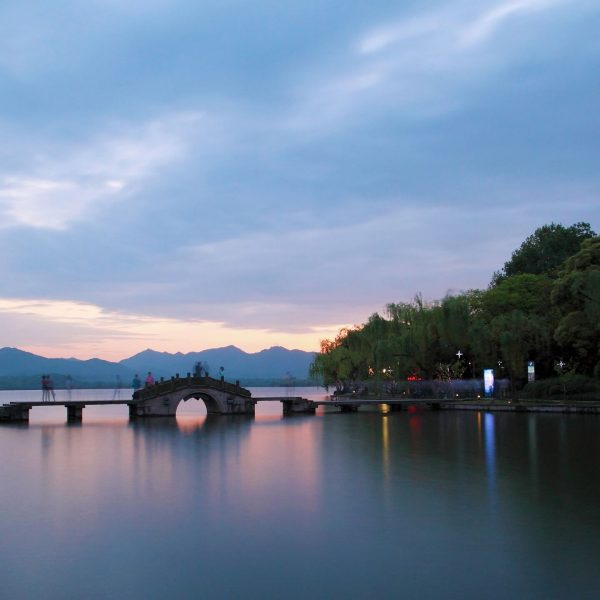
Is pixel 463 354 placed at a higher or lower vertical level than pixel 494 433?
A: higher

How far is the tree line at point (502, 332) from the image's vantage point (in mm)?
48219

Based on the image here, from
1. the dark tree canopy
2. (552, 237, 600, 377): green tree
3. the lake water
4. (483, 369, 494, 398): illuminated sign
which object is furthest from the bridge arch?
the dark tree canopy

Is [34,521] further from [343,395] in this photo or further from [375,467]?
[343,395]

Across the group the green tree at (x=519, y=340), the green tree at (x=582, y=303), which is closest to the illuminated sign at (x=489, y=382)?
the green tree at (x=519, y=340)

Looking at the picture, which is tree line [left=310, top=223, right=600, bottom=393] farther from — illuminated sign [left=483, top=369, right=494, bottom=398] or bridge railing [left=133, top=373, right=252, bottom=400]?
bridge railing [left=133, top=373, right=252, bottom=400]

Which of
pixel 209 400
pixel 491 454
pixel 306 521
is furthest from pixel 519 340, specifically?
pixel 306 521

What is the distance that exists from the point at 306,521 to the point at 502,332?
137 ft

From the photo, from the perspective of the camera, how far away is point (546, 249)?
8144 cm

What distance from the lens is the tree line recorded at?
158 ft

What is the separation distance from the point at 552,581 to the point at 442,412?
143 ft

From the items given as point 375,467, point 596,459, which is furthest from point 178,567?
point 596,459

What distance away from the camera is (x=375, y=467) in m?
23.8

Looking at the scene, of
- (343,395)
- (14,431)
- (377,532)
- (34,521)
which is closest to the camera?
(377,532)

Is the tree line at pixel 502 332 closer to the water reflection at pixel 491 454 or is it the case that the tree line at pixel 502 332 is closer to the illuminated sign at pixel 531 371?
the illuminated sign at pixel 531 371
